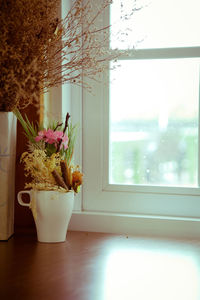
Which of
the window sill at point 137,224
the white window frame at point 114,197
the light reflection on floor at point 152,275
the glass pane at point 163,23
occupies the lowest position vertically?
the light reflection on floor at point 152,275

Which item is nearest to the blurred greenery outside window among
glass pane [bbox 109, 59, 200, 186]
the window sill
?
glass pane [bbox 109, 59, 200, 186]

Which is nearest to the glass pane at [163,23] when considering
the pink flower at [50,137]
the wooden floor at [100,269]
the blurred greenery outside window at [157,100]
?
the blurred greenery outside window at [157,100]

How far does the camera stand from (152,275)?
3.27 feet

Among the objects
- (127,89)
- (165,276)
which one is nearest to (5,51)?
(165,276)

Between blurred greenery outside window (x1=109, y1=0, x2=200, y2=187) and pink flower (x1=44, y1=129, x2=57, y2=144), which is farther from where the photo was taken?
blurred greenery outside window (x1=109, y1=0, x2=200, y2=187)

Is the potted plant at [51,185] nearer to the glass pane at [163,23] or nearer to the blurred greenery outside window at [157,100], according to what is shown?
the blurred greenery outside window at [157,100]

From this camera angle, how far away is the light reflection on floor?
2.90ft

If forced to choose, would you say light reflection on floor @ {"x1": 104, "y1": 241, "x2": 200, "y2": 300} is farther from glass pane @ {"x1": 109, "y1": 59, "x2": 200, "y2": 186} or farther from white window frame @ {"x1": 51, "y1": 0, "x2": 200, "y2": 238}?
glass pane @ {"x1": 109, "y1": 59, "x2": 200, "y2": 186}

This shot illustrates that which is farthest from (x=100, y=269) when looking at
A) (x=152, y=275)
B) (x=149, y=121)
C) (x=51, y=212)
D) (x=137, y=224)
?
(x=149, y=121)

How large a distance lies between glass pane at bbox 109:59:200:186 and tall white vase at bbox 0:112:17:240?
396 millimetres

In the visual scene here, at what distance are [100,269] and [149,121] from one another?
0.62 metres

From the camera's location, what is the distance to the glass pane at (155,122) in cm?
144

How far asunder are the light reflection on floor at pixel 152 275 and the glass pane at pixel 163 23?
27.4 inches

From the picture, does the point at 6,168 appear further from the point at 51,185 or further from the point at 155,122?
the point at 155,122
